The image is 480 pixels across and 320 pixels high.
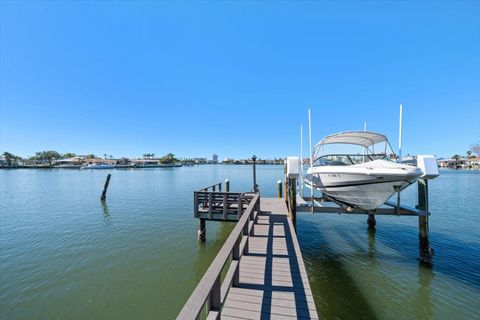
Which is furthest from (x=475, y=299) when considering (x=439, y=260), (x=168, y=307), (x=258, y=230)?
(x=168, y=307)

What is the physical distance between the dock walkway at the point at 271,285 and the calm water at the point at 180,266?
2214 mm

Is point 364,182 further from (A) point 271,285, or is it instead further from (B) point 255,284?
(B) point 255,284

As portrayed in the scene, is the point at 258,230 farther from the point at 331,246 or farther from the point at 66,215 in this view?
the point at 66,215

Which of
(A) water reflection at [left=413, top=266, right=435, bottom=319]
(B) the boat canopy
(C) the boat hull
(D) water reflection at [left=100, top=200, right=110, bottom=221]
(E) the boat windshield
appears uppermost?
(B) the boat canopy

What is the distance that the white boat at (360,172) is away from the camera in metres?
6.25

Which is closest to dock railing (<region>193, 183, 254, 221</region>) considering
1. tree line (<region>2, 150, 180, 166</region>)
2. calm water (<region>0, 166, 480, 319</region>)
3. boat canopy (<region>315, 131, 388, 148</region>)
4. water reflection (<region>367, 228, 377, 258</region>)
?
calm water (<region>0, 166, 480, 319</region>)

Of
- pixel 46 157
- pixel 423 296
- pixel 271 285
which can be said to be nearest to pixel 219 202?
pixel 271 285

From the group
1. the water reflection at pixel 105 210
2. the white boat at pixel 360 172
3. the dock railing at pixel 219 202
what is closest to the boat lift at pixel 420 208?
the white boat at pixel 360 172

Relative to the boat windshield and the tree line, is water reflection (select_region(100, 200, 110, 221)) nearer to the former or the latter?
the boat windshield

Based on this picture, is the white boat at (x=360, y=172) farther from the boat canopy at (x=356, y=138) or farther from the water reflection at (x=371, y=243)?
the water reflection at (x=371, y=243)

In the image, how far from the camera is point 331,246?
30.0ft

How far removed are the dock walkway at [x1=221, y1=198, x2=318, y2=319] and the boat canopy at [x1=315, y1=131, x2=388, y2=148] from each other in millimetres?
4845

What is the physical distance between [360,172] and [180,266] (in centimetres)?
728

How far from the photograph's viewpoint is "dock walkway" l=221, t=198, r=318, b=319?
9.38ft
